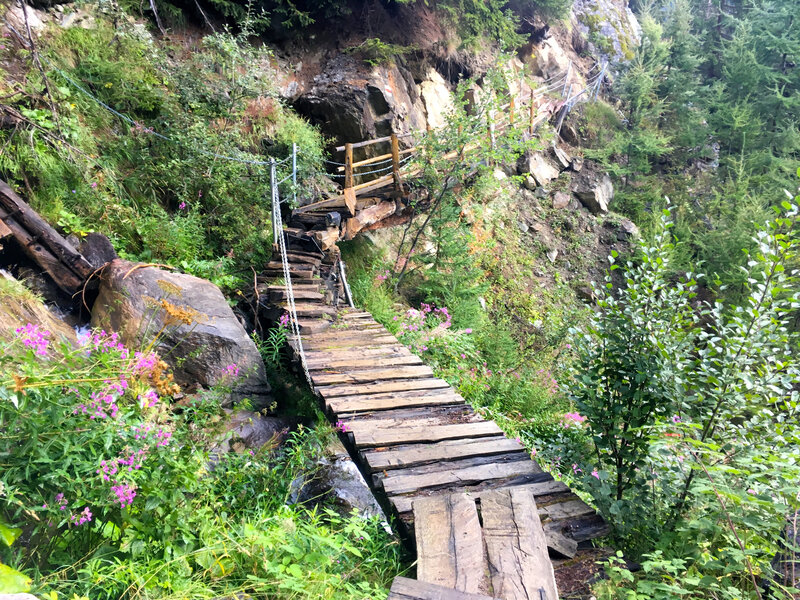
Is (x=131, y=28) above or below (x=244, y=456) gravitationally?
above

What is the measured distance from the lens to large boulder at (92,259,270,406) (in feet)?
14.9

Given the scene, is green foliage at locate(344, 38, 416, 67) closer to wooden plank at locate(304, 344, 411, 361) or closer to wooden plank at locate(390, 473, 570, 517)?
wooden plank at locate(304, 344, 411, 361)

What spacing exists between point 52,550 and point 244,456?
157 centimetres

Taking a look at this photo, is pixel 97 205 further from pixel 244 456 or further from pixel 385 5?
pixel 385 5

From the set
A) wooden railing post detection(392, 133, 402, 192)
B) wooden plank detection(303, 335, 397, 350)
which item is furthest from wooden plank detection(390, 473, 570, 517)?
wooden railing post detection(392, 133, 402, 192)

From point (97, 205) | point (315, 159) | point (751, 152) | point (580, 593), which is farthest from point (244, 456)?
point (751, 152)

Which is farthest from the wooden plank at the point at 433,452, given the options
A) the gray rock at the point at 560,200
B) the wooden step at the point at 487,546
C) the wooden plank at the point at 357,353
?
the gray rock at the point at 560,200

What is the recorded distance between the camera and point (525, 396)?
7258 mm

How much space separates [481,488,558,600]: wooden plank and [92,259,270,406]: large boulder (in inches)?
121

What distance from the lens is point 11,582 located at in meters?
1.56

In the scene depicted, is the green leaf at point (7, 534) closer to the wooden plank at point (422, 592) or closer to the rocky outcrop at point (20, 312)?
the wooden plank at point (422, 592)

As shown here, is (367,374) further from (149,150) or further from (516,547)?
(149,150)

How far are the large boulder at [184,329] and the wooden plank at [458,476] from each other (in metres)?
2.38

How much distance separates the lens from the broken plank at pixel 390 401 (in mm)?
3826
